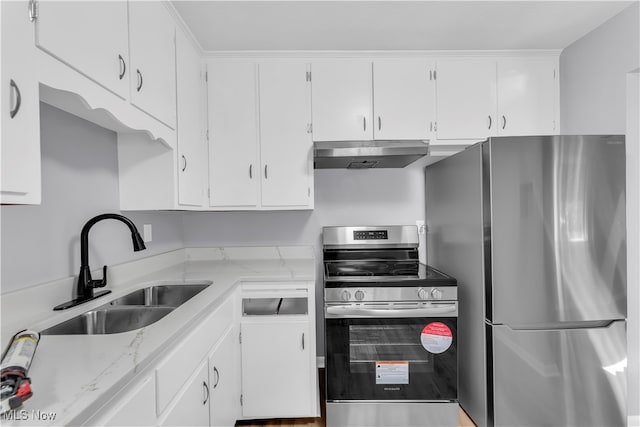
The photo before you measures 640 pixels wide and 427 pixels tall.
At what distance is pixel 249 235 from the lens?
2.63 m

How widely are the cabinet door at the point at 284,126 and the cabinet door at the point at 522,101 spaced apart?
1.36m

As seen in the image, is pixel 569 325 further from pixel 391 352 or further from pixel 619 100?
pixel 619 100

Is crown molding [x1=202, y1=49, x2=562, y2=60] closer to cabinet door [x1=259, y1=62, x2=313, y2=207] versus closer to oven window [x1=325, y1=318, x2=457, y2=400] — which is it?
cabinet door [x1=259, y1=62, x2=313, y2=207]

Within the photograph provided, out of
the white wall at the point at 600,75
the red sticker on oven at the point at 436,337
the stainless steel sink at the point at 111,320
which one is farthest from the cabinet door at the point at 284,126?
the white wall at the point at 600,75

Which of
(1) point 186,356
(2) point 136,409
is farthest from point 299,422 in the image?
(2) point 136,409

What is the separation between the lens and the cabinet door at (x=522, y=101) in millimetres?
2295

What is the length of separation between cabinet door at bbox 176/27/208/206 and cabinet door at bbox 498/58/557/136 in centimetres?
205

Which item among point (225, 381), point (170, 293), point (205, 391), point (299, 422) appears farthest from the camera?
point (299, 422)

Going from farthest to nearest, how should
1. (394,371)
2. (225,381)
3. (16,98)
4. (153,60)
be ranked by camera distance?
1. (394,371)
2. (225,381)
3. (153,60)
4. (16,98)

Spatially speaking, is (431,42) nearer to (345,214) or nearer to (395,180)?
(395,180)

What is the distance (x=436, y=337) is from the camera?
1889mm

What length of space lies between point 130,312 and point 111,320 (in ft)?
0.24

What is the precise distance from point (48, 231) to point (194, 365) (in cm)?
79

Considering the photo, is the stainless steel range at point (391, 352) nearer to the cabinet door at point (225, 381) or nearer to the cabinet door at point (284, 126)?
the cabinet door at point (225, 381)
